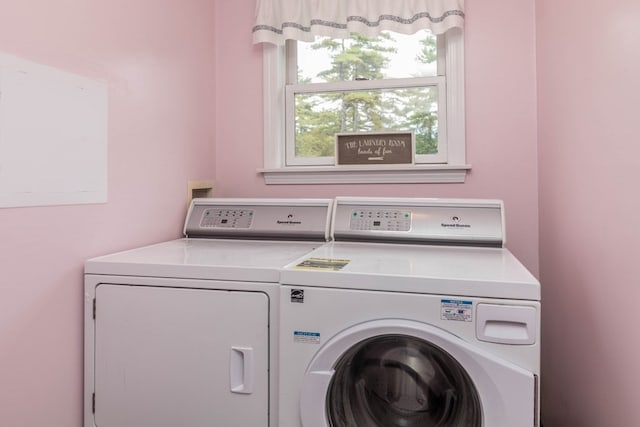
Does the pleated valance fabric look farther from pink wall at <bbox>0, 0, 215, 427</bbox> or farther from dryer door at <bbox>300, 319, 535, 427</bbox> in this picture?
dryer door at <bbox>300, 319, 535, 427</bbox>

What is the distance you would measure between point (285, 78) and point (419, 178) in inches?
35.7

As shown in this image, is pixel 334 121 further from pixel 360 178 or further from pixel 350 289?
pixel 350 289

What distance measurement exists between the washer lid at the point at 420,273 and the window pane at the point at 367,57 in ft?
3.73

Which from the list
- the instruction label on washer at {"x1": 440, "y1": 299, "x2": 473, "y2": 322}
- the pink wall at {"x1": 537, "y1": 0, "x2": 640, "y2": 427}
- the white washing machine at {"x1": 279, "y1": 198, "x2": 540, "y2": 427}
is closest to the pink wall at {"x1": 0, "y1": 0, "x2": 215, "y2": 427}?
the white washing machine at {"x1": 279, "y1": 198, "x2": 540, "y2": 427}

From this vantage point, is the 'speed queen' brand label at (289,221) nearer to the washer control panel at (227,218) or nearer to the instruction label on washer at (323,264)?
the washer control panel at (227,218)

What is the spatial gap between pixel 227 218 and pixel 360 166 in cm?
68

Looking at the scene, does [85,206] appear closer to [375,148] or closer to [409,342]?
[409,342]

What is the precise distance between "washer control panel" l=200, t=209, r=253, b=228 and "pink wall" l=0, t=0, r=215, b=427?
0.12 metres

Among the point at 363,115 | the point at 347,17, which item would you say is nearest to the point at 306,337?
the point at 363,115

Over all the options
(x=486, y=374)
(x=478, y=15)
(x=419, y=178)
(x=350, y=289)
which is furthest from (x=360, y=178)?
(x=486, y=374)

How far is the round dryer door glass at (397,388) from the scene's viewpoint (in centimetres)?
122

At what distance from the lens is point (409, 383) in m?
1.29

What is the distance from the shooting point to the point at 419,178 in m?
2.11

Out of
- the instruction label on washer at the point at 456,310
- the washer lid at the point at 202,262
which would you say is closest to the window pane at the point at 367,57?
the washer lid at the point at 202,262
